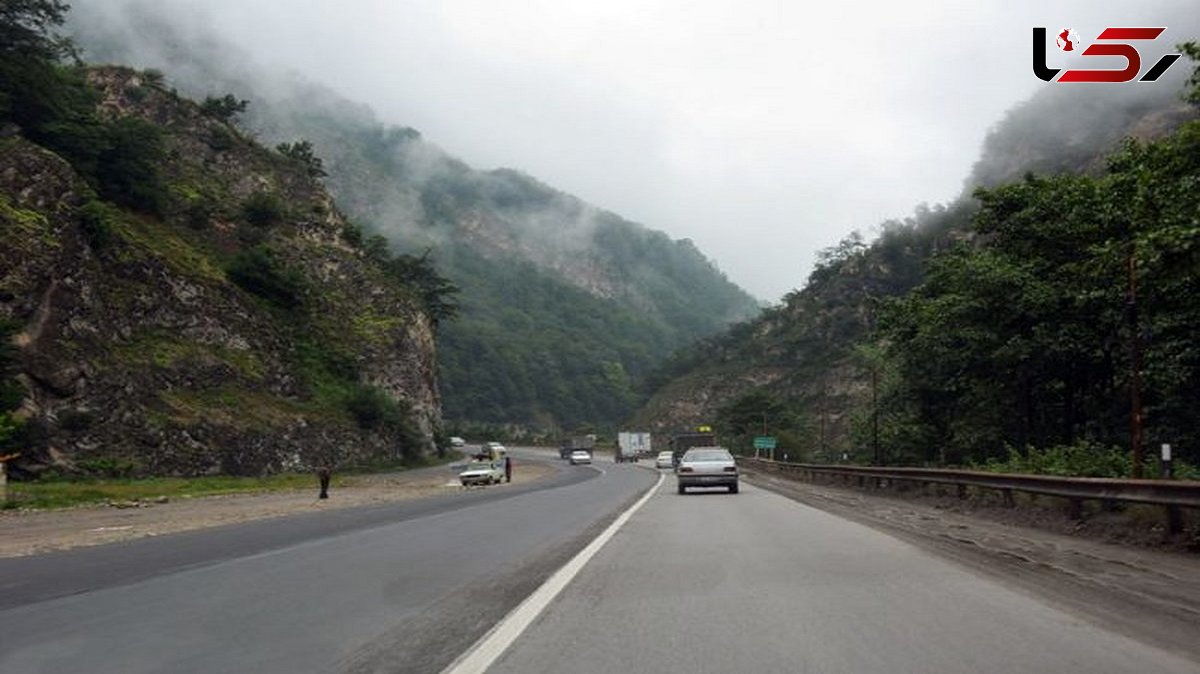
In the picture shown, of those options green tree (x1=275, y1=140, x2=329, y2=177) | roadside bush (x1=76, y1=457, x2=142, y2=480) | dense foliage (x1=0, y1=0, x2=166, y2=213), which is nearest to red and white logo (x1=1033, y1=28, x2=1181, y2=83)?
roadside bush (x1=76, y1=457, x2=142, y2=480)

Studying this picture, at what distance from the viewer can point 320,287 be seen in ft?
249

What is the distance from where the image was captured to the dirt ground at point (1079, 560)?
786cm

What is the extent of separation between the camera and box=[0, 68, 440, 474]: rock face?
42719 mm

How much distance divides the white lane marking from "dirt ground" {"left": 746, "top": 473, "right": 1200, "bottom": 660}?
178 inches

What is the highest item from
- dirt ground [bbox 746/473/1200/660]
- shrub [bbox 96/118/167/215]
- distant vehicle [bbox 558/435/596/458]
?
shrub [bbox 96/118/167/215]

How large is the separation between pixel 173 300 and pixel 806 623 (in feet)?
176

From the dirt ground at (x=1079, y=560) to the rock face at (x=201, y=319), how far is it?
116ft

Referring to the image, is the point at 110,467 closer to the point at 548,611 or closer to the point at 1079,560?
the point at 548,611

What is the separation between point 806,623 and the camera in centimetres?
776

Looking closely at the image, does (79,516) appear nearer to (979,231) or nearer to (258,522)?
(258,522)

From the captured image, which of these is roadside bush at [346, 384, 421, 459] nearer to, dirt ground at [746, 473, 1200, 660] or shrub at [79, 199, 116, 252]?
shrub at [79, 199, 116, 252]

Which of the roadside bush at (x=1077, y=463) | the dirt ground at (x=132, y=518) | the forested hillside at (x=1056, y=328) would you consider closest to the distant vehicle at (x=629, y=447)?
the forested hillside at (x=1056, y=328)

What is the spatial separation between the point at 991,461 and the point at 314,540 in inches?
769

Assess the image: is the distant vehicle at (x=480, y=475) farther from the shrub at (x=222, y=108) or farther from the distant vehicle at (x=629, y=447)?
the distant vehicle at (x=629, y=447)
